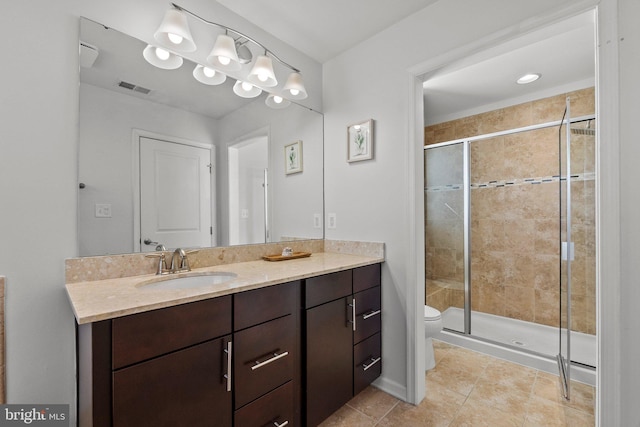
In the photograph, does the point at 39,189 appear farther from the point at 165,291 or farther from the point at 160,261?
the point at 165,291

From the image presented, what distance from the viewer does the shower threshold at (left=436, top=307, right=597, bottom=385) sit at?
1.87m

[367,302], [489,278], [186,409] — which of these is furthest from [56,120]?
[489,278]

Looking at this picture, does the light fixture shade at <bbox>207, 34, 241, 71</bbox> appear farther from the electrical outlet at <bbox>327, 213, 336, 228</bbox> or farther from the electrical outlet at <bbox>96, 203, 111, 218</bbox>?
the electrical outlet at <bbox>327, 213, 336, 228</bbox>

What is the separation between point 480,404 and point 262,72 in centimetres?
246

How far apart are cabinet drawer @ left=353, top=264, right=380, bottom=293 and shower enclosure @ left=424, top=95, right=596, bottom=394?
1.44m

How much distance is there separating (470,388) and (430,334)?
1.31 ft

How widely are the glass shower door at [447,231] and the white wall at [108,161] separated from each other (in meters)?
2.75

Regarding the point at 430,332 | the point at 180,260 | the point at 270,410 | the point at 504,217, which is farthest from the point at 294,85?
the point at 504,217

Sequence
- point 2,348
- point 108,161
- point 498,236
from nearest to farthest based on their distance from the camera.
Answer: point 2,348
point 108,161
point 498,236

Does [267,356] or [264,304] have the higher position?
[264,304]

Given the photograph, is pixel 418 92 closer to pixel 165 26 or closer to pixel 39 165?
pixel 165 26

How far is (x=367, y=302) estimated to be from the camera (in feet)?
5.98

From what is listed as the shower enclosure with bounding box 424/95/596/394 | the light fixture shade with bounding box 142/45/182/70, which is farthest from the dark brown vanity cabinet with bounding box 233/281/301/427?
the shower enclosure with bounding box 424/95/596/394

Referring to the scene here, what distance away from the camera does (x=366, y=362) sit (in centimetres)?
180
